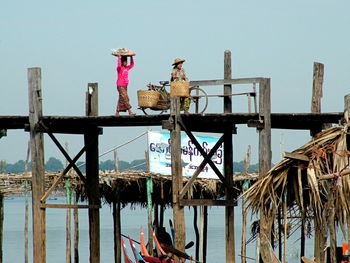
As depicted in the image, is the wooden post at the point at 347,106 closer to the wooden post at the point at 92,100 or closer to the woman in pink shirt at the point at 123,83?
the woman in pink shirt at the point at 123,83

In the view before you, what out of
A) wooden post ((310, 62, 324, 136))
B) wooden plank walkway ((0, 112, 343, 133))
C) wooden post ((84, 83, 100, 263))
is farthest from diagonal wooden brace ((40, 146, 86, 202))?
wooden post ((310, 62, 324, 136))

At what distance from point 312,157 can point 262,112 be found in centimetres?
291

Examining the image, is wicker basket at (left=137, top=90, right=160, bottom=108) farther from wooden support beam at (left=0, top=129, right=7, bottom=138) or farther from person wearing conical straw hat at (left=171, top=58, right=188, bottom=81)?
wooden support beam at (left=0, top=129, right=7, bottom=138)

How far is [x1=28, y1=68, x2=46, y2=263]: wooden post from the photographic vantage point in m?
20.8

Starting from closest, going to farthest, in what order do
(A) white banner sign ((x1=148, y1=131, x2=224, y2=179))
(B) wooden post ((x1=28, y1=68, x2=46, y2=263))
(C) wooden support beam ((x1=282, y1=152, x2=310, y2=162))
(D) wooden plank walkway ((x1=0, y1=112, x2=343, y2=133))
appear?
(C) wooden support beam ((x1=282, y1=152, x2=310, y2=162)) → (D) wooden plank walkway ((x1=0, y1=112, x2=343, y2=133)) → (B) wooden post ((x1=28, y1=68, x2=46, y2=263)) → (A) white banner sign ((x1=148, y1=131, x2=224, y2=179))

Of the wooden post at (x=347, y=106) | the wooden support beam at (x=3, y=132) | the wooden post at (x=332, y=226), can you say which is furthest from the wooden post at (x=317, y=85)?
the wooden support beam at (x=3, y=132)

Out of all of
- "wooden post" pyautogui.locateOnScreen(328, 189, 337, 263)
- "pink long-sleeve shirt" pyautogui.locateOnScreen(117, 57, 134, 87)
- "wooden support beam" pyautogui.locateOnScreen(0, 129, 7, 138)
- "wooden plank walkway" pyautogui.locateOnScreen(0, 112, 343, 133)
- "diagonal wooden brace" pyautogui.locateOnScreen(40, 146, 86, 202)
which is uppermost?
Result: "pink long-sleeve shirt" pyautogui.locateOnScreen(117, 57, 134, 87)

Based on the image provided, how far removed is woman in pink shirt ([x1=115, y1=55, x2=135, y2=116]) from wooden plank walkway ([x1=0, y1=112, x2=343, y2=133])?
0.80ft

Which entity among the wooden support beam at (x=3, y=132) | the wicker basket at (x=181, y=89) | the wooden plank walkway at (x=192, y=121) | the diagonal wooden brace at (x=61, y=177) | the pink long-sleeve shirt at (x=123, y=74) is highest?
the pink long-sleeve shirt at (x=123, y=74)

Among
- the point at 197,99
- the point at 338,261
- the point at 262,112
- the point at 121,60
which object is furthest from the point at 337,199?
the point at 121,60

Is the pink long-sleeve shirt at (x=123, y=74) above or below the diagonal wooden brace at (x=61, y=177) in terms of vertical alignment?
above

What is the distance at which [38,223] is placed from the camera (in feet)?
68.4

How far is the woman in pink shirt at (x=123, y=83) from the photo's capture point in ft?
66.5

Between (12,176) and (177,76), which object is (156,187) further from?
(177,76)
